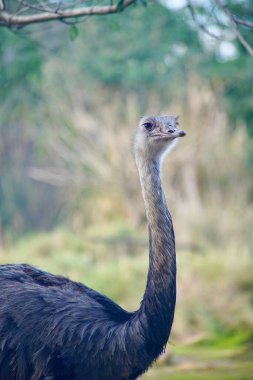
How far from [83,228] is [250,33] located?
25.4 feet

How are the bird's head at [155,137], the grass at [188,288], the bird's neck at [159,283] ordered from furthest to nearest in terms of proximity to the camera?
the grass at [188,288]
the bird's head at [155,137]
the bird's neck at [159,283]

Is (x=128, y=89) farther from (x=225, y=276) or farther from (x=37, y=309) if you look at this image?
(x=37, y=309)

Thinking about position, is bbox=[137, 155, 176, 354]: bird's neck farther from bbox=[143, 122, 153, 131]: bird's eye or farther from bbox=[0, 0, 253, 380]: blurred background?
bbox=[0, 0, 253, 380]: blurred background

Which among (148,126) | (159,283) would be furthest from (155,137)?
(159,283)

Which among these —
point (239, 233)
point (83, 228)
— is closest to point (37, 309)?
point (239, 233)

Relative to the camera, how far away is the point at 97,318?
5.95 m

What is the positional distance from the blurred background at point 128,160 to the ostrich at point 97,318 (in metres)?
5.29

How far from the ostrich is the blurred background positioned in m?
5.29

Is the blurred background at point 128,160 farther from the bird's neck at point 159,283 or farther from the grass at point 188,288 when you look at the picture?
the bird's neck at point 159,283

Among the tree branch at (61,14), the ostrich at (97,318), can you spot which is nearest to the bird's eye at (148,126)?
the ostrich at (97,318)

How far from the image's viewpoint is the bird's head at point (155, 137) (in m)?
6.06

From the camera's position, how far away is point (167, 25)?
542 inches

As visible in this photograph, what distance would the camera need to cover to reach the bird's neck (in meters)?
5.67

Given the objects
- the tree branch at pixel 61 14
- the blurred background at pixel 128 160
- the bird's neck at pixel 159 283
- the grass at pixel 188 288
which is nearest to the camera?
the bird's neck at pixel 159 283
